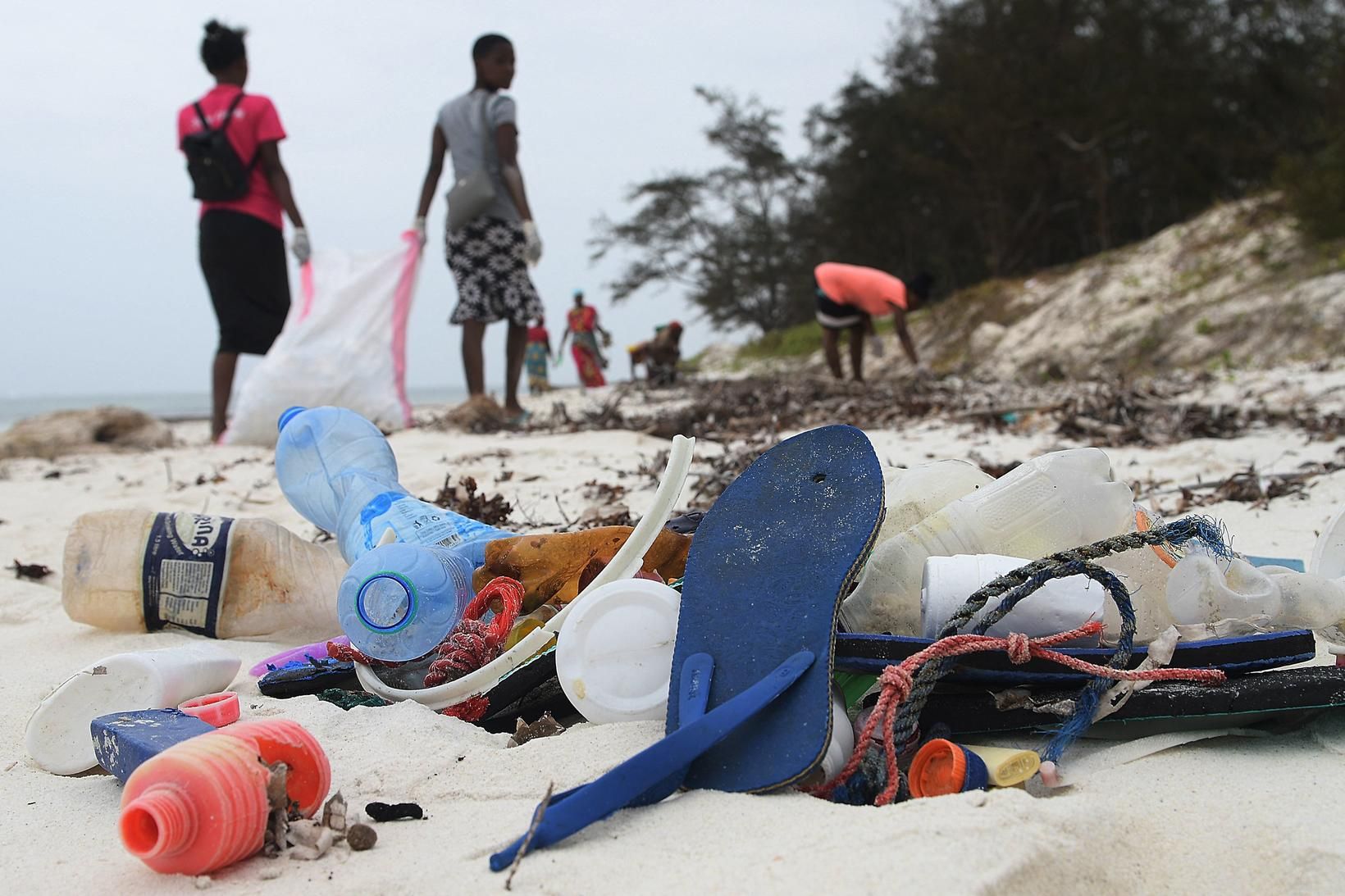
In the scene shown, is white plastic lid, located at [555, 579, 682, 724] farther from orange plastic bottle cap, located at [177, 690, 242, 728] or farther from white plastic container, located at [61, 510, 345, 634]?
white plastic container, located at [61, 510, 345, 634]

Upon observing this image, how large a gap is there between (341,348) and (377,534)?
3.95 meters

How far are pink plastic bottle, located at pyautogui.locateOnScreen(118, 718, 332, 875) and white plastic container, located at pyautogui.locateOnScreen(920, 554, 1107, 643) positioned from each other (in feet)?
2.82

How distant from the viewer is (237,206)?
543cm

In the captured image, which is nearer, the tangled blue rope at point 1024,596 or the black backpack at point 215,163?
the tangled blue rope at point 1024,596

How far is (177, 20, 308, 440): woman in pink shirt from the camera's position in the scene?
5.27m

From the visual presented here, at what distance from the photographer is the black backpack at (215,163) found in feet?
17.1

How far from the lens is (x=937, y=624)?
4.40ft

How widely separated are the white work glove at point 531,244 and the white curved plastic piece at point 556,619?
166 inches

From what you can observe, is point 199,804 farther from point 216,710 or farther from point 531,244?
point 531,244

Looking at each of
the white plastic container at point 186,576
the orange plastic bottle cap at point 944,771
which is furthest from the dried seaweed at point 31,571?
the orange plastic bottle cap at point 944,771

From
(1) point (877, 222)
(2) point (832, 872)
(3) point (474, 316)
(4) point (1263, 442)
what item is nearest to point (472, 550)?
(2) point (832, 872)

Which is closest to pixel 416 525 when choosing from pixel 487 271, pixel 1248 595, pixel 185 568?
pixel 185 568

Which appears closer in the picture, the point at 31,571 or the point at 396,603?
the point at 396,603

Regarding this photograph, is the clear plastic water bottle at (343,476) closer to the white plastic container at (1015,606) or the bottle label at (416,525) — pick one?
the bottle label at (416,525)
